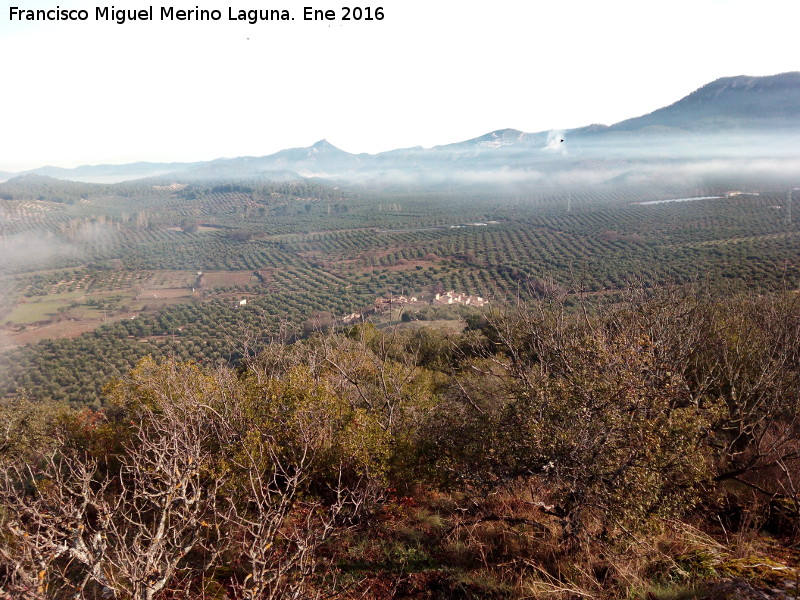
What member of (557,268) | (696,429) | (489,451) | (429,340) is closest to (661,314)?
(696,429)

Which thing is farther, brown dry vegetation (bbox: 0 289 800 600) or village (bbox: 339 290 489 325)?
Result: village (bbox: 339 290 489 325)

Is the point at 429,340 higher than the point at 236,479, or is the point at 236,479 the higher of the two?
the point at 236,479

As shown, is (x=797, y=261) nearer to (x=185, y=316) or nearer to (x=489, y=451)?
(x=489, y=451)

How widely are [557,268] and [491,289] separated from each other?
11821 mm

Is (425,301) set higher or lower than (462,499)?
lower

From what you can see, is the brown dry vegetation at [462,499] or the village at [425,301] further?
the village at [425,301]

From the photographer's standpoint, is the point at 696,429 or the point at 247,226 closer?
the point at 696,429

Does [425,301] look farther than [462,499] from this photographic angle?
Yes

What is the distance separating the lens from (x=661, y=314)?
37.7 feet

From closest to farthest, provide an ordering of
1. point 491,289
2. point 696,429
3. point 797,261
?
point 696,429, point 797,261, point 491,289

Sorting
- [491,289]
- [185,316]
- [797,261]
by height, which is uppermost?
[797,261]

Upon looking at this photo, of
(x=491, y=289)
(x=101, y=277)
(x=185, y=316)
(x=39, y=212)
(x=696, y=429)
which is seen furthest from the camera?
(x=39, y=212)

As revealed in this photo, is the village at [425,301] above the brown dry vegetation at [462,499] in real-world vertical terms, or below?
below

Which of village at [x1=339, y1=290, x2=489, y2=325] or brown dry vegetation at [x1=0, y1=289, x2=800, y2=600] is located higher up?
brown dry vegetation at [x1=0, y1=289, x2=800, y2=600]
